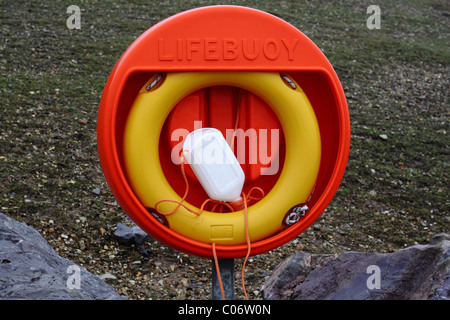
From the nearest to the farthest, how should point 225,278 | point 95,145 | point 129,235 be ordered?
point 225,278 < point 129,235 < point 95,145

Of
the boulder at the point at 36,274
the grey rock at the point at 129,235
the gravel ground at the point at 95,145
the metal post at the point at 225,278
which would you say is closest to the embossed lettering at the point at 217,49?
the metal post at the point at 225,278

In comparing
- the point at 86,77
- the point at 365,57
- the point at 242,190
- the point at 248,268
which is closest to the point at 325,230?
the point at 248,268

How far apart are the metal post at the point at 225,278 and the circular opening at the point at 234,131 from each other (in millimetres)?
161

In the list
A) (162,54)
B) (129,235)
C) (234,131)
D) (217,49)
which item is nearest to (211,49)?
(217,49)

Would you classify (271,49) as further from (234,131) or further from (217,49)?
(234,131)

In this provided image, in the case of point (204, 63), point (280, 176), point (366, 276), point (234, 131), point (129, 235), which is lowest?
point (366, 276)

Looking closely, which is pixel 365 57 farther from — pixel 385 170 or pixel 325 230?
pixel 325 230

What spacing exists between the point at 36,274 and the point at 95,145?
174 cm

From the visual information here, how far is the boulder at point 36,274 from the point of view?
1683mm

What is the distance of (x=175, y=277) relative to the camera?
254 cm

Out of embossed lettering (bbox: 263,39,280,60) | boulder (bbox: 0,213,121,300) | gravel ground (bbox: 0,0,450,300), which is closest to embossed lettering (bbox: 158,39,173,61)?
embossed lettering (bbox: 263,39,280,60)

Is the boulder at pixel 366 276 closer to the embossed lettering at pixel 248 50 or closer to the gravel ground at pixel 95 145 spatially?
the gravel ground at pixel 95 145

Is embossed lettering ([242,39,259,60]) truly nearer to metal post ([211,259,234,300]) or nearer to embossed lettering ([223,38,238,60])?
embossed lettering ([223,38,238,60])

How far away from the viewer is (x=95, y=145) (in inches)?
137
